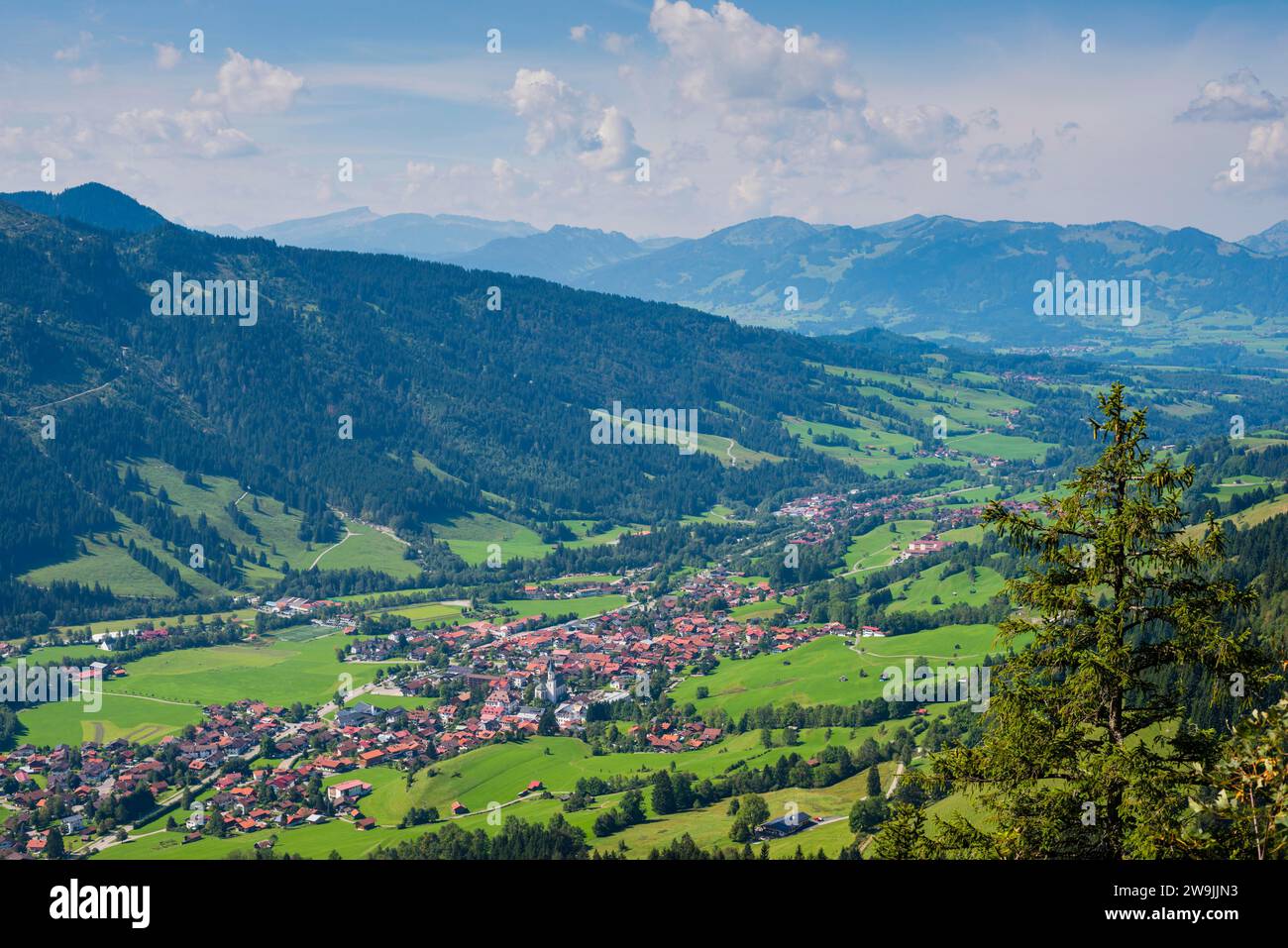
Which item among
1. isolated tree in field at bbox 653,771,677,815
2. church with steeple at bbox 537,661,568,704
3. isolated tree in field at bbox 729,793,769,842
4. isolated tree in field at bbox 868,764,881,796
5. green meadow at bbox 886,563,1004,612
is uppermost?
green meadow at bbox 886,563,1004,612

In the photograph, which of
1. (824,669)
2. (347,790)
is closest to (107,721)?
(347,790)

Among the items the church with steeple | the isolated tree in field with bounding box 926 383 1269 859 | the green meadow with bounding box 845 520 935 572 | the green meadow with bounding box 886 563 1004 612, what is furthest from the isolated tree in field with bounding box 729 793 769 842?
the green meadow with bounding box 845 520 935 572

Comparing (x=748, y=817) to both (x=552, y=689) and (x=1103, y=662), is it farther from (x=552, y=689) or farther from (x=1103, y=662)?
(x=1103, y=662)

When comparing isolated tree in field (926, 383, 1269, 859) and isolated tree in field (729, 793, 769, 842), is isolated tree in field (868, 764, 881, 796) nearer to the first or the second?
isolated tree in field (729, 793, 769, 842)

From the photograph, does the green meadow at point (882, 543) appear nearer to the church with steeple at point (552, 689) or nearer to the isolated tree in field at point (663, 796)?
the church with steeple at point (552, 689)
